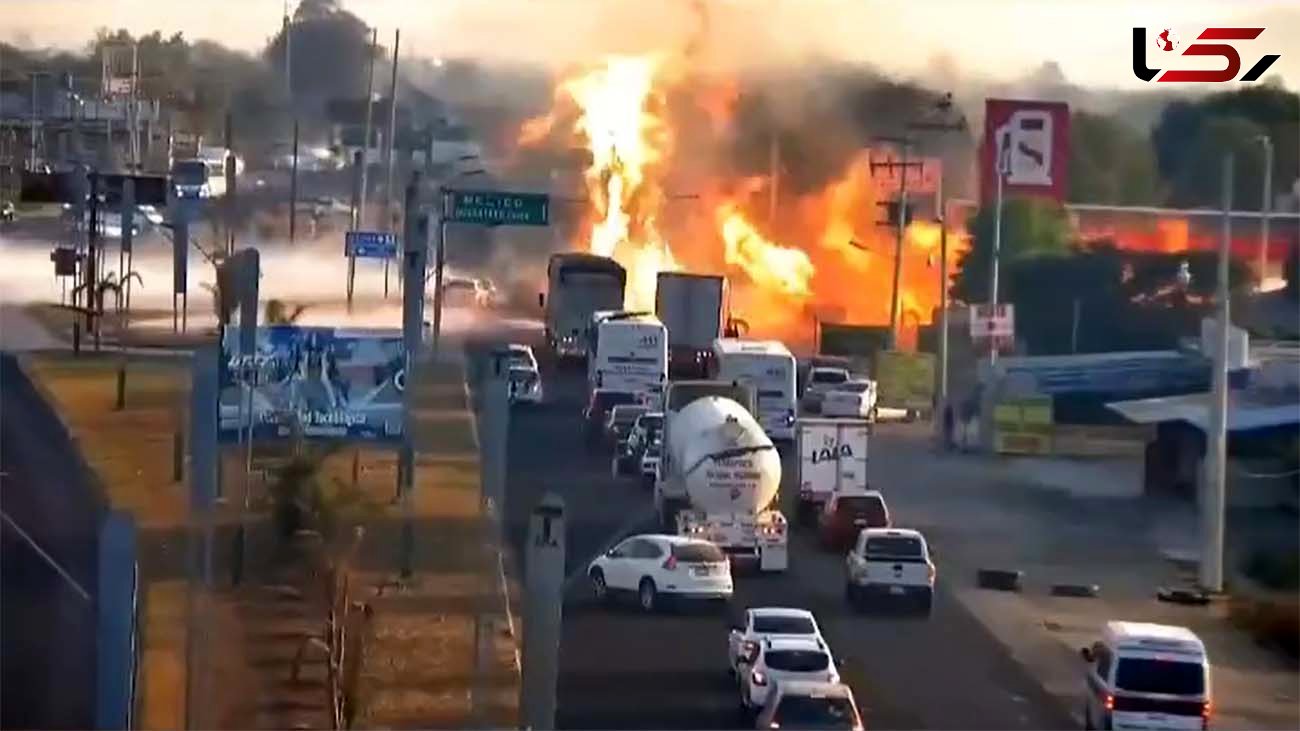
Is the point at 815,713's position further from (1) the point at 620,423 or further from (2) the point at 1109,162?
(2) the point at 1109,162

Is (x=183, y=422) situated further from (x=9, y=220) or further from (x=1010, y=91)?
(x=1010, y=91)

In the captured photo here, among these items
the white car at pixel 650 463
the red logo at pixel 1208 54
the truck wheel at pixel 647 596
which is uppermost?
the red logo at pixel 1208 54

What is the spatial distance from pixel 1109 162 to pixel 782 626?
5.27 feet

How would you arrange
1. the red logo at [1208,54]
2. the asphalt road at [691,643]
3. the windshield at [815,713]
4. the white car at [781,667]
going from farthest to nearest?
the red logo at [1208,54], the asphalt road at [691,643], the white car at [781,667], the windshield at [815,713]

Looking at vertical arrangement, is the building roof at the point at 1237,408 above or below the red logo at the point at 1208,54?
below

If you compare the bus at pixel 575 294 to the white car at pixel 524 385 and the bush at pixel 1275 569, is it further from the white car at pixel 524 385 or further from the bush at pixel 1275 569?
the bush at pixel 1275 569

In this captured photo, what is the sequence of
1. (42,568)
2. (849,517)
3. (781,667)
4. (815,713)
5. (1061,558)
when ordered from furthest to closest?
(1061,558) < (849,517) < (42,568) < (781,667) < (815,713)

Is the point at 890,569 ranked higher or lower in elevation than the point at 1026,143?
lower

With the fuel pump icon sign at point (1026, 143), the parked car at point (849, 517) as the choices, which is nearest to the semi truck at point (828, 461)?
the parked car at point (849, 517)

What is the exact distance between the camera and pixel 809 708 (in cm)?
502

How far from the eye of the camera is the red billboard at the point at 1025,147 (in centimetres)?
605

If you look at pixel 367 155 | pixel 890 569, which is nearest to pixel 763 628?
pixel 890 569

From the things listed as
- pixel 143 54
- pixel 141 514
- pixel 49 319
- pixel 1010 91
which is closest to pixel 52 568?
pixel 141 514

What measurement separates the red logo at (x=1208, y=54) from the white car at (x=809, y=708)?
1.81 meters
